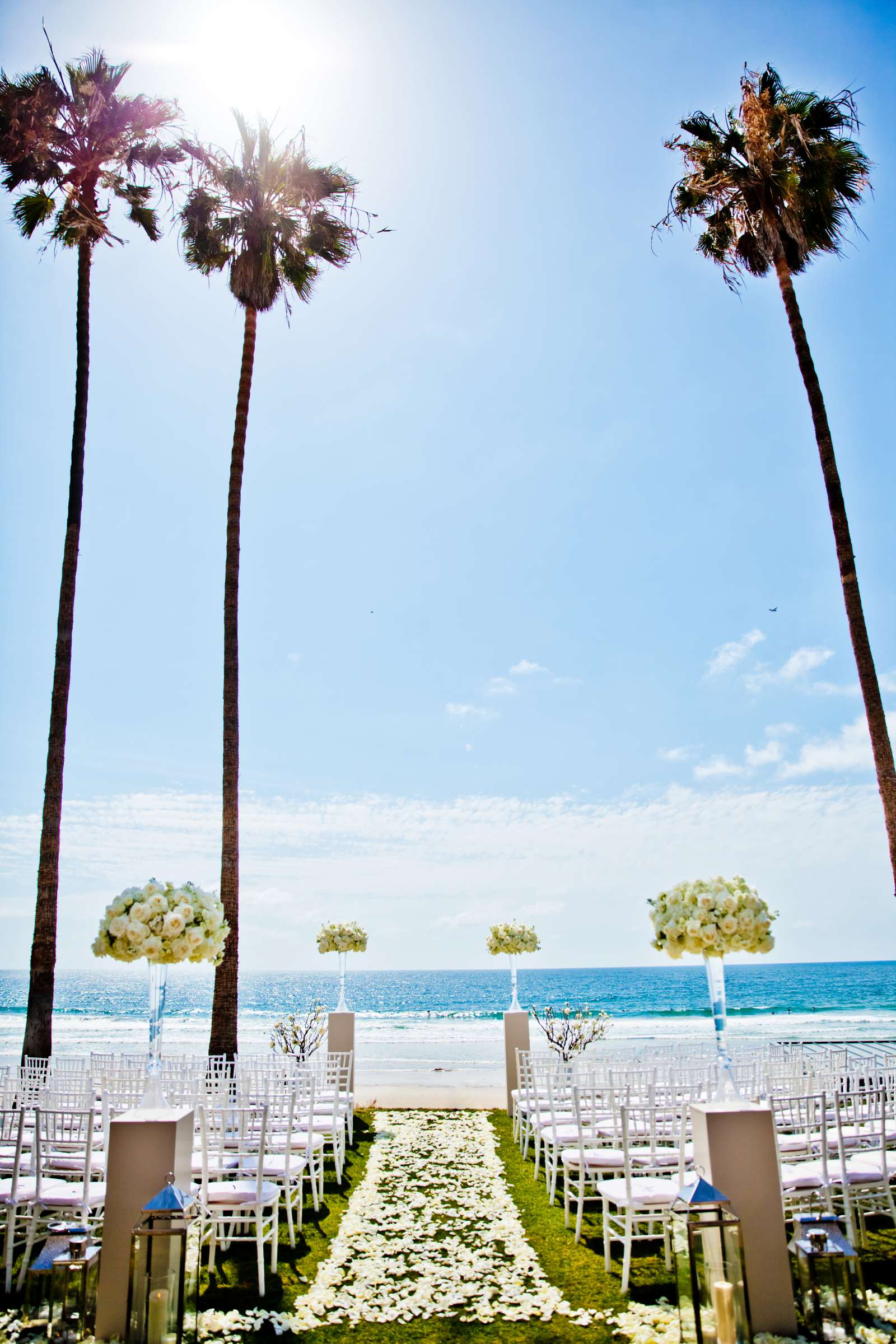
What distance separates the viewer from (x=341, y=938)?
1273 cm

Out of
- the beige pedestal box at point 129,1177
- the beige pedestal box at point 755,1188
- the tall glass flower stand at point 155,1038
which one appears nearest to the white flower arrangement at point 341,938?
the tall glass flower stand at point 155,1038

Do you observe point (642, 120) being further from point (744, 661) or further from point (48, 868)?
point (744, 661)

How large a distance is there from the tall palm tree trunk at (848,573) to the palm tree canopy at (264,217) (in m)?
6.22

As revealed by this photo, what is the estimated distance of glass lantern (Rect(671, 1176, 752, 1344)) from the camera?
3.58 metres

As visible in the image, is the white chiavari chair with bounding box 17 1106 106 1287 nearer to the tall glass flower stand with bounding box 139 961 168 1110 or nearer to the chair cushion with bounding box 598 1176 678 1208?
the tall glass flower stand with bounding box 139 961 168 1110

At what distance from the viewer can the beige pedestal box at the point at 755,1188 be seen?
399cm

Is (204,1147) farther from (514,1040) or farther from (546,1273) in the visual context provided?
(514,1040)

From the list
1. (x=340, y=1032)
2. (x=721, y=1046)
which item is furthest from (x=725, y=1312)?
(x=340, y=1032)

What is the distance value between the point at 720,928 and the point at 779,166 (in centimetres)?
929

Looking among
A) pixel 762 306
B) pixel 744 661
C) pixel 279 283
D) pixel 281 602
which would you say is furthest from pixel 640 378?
pixel 744 661

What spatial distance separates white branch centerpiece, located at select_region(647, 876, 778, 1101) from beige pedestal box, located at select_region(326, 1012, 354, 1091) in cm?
758

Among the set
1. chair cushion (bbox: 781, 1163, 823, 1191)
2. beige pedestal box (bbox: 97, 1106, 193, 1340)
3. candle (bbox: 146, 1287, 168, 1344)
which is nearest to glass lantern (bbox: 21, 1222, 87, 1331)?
beige pedestal box (bbox: 97, 1106, 193, 1340)

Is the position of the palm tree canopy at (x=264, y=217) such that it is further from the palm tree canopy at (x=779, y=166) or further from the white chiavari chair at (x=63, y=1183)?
the white chiavari chair at (x=63, y=1183)

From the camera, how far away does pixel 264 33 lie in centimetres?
700
